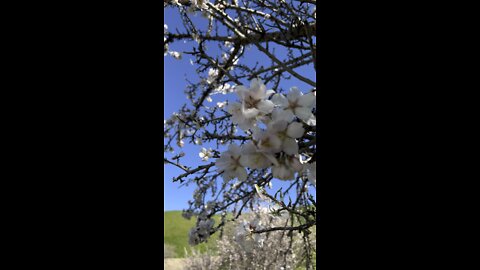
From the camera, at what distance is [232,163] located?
87 cm

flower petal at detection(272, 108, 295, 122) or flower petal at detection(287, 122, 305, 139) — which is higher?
flower petal at detection(272, 108, 295, 122)

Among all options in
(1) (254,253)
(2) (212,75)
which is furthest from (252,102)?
(1) (254,253)

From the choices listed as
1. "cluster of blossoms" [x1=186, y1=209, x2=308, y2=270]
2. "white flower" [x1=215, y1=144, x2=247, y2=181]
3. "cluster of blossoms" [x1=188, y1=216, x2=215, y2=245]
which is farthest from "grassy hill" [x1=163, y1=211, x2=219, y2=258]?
"white flower" [x1=215, y1=144, x2=247, y2=181]

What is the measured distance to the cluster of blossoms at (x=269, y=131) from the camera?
78 cm

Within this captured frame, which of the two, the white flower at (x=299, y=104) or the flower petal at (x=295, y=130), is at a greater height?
the white flower at (x=299, y=104)

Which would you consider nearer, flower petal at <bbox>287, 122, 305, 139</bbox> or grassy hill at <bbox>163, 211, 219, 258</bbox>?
flower petal at <bbox>287, 122, 305, 139</bbox>

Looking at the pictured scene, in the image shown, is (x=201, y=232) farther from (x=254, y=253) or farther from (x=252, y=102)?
(x=254, y=253)

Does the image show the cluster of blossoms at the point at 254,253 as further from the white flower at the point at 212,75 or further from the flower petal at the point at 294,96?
the flower petal at the point at 294,96

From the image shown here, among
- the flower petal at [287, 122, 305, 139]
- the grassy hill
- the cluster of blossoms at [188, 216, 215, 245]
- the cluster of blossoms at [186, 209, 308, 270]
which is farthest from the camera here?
the grassy hill

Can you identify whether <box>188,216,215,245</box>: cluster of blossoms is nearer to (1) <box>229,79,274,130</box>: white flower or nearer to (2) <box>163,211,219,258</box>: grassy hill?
(1) <box>229,79,274,130</box>: white flower

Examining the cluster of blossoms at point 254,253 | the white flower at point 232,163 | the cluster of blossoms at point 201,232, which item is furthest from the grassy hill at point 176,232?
the white flower at point 232,163

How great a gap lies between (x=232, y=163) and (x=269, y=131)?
0.46 ft

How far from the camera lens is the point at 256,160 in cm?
81

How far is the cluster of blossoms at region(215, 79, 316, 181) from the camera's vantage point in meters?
0.78
